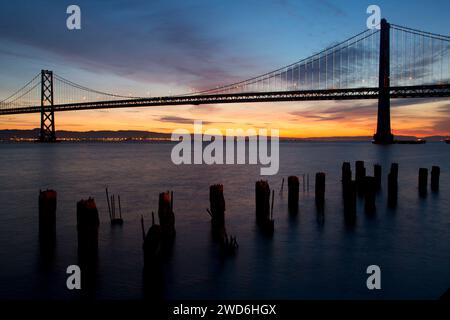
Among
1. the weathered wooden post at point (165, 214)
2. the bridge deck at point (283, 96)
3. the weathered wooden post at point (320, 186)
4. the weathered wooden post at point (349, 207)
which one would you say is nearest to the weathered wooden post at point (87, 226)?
the weathered wooden post at point (165, 214)

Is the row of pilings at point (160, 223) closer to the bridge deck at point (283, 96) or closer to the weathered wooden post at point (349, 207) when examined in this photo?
the weathered wooden post at point (349, 207)

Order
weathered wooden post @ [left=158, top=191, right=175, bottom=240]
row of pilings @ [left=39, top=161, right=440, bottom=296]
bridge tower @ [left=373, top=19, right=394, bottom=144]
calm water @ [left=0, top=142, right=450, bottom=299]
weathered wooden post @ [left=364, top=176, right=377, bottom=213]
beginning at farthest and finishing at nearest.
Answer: bridge tower @ [left=373, top=19, right=394, bottom=144] < weathered wooden post @ [left=364, top=176, right=377, bottom=213] < weathered wooden post @ [left=158, top=191, right=175, bottom=240] < calm water @ [left=0, top=142, right=450, bottom=299] < row of pilings @ [left=39, top=161, right=440, bottom=296]

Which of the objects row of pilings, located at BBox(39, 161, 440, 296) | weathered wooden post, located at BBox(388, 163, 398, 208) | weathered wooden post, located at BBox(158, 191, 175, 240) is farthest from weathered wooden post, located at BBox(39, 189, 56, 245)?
weathered wooden post, located at BBox(388, 163, 398, 208)

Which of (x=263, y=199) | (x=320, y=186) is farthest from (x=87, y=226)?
(x=320, y=186)

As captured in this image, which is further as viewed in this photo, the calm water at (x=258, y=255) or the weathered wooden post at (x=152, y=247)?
the calm water at (x=258, y=255)

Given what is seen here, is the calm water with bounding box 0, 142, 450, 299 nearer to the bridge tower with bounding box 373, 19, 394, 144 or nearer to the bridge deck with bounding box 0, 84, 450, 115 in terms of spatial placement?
the bridge deck with bounding box 0, 84, 450, 115

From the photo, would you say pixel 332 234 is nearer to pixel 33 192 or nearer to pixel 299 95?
pixel 33 192

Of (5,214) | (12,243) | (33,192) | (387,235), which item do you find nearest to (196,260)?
(12,243)
